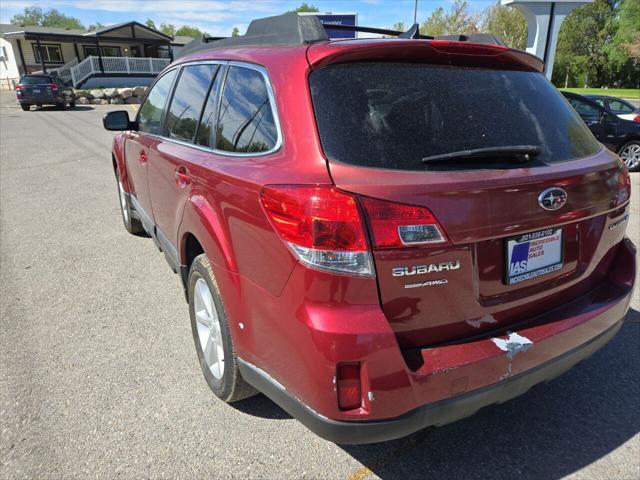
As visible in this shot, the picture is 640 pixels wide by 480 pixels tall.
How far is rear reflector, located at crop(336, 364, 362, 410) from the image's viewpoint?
167 cm

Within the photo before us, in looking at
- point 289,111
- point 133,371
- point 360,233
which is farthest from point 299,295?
point 133,371

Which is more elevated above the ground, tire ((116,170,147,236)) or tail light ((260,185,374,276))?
tail light ((260,185,374,276))

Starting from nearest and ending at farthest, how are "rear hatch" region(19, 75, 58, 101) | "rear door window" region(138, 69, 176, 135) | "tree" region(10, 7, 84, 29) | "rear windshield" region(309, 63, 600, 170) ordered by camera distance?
1. "rear windshield" region(309, 63, 600, 170)
2. "rear door window" region(138, 69, 176, 135)
3. "rear hatch" region(19, 75, 58, 101)
4. "tree" region(10, 7, 84, 29)

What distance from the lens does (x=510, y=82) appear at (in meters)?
2.22

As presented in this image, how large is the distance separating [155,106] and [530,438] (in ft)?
11.7

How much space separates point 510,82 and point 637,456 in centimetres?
189

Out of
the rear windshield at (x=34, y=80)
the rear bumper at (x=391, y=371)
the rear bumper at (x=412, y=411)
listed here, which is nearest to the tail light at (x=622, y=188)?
the rear bumper at (x=391, y=371)

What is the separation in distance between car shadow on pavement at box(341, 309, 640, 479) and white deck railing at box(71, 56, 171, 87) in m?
35.7

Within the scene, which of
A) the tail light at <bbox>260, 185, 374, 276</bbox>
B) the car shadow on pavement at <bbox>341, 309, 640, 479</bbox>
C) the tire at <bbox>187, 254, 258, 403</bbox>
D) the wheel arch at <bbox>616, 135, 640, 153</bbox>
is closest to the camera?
the tail light at <bbox>260, 185, 374, 276</bbox>

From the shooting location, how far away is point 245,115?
223 cm

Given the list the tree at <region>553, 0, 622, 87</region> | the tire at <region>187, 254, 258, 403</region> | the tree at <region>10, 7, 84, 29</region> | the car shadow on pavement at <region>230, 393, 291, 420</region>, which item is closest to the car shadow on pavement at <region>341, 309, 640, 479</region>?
the car shadow on pavement at <region>230, 393, 291, 420</region>

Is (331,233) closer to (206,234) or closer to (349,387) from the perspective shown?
(349,387)

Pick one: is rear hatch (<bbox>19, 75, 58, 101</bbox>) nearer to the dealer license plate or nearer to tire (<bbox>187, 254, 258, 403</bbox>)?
tire (<bbox>187, 254, 258, 403</bbox>)

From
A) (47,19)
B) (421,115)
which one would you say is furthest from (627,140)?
(47,19)
